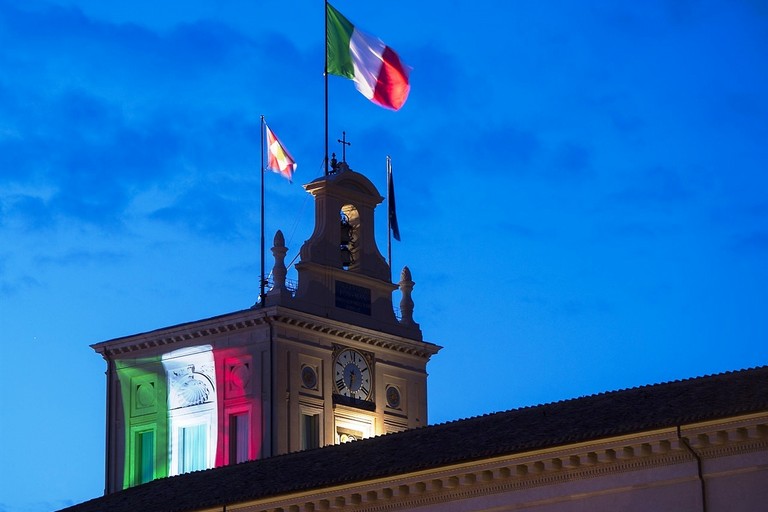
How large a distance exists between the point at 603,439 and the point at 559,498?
1.72 metres

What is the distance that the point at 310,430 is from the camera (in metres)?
Answer: 64.9

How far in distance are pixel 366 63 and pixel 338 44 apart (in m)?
1.84

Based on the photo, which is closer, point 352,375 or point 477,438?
point 477,438

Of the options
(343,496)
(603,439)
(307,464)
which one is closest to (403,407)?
(307,464)

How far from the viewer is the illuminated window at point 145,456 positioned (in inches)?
2630

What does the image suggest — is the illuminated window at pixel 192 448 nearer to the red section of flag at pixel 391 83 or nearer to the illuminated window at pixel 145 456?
the illuminated window at pixel 145 456

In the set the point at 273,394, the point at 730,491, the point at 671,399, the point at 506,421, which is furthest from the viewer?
the point at 273,394

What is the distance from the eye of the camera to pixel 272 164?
69875mm

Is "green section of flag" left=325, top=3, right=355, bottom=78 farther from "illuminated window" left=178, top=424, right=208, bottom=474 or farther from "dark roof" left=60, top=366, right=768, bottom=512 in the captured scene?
"dark roof" left=60, top=366, right=768, bottom=512

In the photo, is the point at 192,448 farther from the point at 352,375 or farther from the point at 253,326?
the point at 352,375

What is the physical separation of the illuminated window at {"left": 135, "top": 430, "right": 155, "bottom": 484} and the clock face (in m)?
6.25

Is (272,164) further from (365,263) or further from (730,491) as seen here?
(730,491)

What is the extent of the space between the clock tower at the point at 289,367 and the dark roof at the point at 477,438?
37.8 ft

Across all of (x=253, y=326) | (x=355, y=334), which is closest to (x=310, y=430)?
(x=355, y=334)
